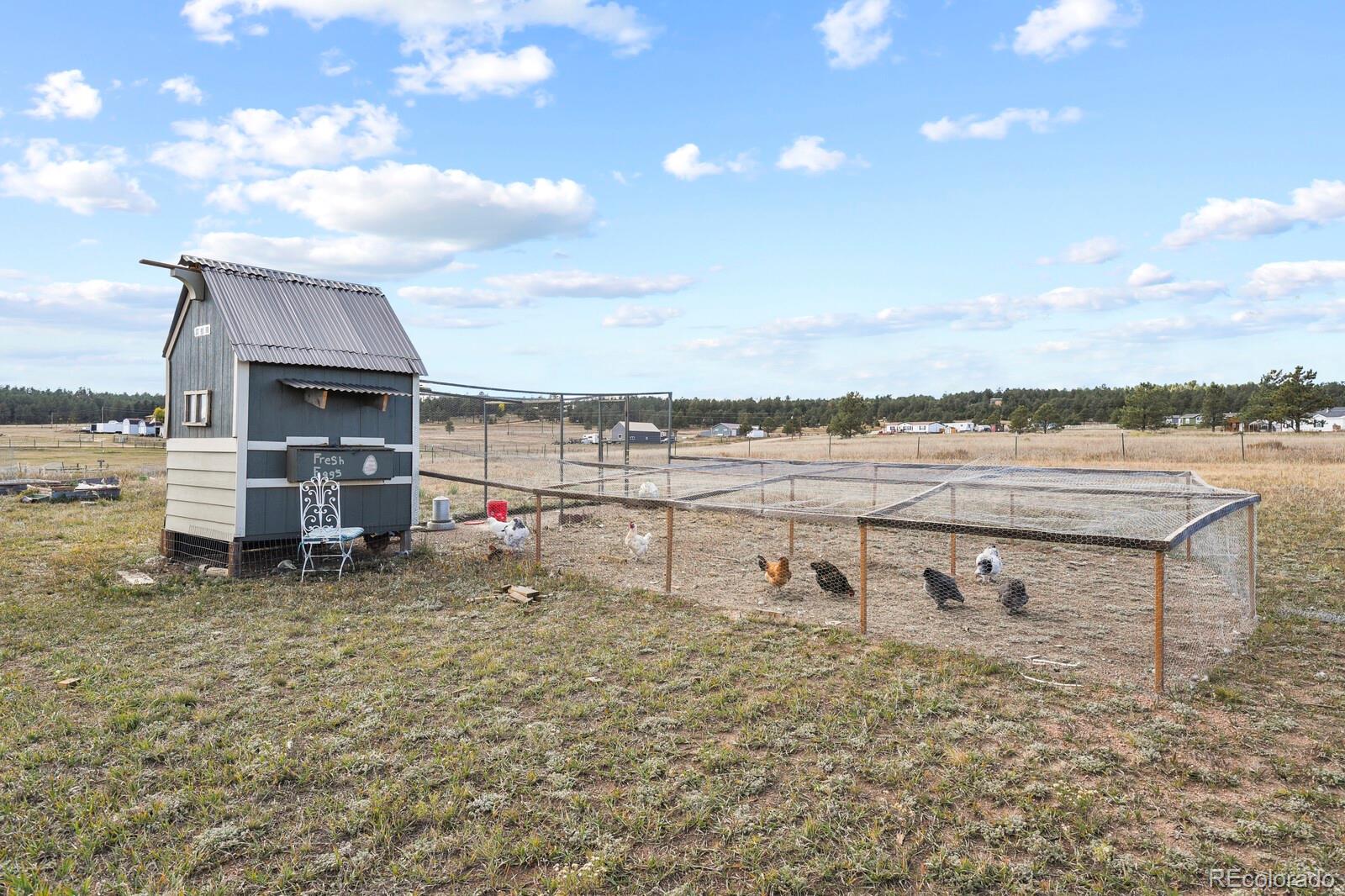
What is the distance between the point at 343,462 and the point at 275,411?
110 cm

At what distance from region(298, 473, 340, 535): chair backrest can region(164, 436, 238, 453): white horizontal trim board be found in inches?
38.2

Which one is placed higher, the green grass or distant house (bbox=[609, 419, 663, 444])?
distant house (bbox=[609, 419, 663, 444])

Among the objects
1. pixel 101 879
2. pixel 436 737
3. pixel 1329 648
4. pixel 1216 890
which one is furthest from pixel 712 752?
pixel 1329 648

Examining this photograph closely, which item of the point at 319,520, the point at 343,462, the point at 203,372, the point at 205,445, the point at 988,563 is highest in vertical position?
the point at 203,372

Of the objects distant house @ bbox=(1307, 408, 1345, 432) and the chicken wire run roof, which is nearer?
the chicken wire run roof

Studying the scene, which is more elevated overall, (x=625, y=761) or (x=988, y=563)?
(x=988, y=563)

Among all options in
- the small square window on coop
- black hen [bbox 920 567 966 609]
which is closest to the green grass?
black hen [bbox 920 567 966 609]

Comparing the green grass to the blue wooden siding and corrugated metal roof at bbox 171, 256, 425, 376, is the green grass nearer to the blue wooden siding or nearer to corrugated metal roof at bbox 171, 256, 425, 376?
the blue wooden siding

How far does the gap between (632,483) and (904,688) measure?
8.50 meters

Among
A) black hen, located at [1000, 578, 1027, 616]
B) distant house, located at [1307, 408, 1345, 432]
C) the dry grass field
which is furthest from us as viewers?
distant house, located at [1307, 408, 1345, 432]

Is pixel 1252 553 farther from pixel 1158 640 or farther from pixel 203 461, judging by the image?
pixel 203 461

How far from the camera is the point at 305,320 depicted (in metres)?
10.7

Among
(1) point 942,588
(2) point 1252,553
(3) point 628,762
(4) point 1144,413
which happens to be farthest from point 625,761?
(4) point 1144,413
